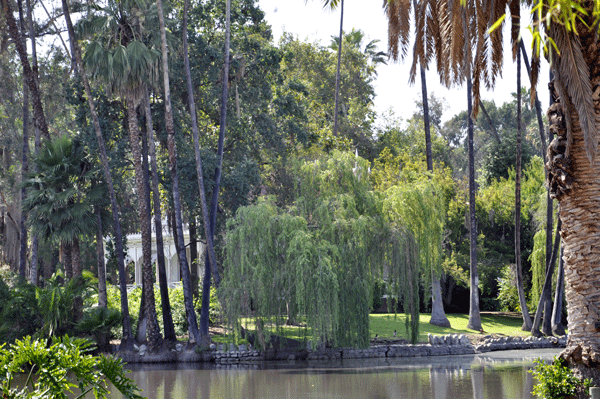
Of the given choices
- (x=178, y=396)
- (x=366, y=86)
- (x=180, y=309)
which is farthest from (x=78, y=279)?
(x=366, y=86)

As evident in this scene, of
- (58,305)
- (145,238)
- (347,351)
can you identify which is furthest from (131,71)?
(347,351)

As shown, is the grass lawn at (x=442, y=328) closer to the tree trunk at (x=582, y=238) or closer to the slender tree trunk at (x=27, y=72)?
the slender tree trunk at (x=27, y=72)

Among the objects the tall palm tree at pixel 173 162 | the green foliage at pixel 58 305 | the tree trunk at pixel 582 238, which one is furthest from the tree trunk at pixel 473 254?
the tree trunk at pixel 582 238

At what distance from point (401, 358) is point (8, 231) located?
2192cm

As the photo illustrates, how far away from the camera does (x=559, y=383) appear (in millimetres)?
7848

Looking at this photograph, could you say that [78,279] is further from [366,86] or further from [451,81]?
[366,86]

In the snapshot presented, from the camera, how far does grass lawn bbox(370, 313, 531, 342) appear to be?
24828mm

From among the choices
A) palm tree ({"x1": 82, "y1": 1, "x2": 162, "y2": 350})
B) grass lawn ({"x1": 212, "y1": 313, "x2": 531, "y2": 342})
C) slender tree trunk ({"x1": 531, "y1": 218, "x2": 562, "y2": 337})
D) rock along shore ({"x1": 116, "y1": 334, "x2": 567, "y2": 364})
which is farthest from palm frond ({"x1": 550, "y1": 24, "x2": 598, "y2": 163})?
palm tree ({"x1": 82, "y1": 1, "x2": 162, "y2": 350})

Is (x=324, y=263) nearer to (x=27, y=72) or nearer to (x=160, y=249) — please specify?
(x=160, y=249)

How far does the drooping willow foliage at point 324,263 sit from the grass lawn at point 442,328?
5.02 ft

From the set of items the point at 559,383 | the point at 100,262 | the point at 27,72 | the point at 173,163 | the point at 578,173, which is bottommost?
the point at 559,383

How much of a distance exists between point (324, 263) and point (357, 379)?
434cm

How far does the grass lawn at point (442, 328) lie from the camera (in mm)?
23703

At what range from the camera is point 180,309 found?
2703cm
